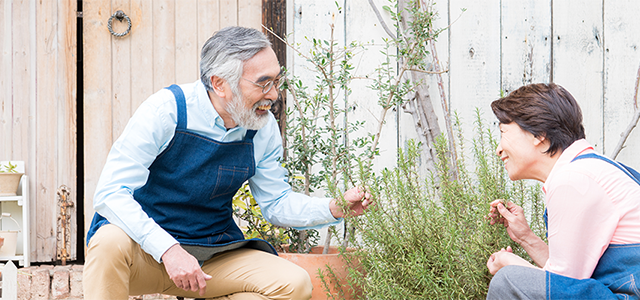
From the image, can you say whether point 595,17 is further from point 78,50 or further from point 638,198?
point 78,50

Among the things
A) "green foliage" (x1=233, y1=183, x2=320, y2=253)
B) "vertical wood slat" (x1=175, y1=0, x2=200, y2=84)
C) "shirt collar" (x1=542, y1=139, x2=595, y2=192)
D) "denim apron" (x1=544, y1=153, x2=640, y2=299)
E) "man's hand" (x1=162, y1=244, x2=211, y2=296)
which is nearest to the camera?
"denim apron" (x1=544, y1=153, x2=640, y2=299)

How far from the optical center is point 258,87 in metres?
1.77

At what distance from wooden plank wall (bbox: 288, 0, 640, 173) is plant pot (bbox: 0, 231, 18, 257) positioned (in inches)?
75.5

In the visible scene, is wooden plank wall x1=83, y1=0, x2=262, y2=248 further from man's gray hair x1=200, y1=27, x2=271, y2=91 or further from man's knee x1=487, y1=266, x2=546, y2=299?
man's knee x1=487, y1=266, x2=546, y2=299

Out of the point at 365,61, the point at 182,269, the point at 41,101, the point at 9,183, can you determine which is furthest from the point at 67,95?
the point at 182,269

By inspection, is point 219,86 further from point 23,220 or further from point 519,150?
point 23,220

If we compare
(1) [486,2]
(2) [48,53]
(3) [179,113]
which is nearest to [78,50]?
(2) [48,53]

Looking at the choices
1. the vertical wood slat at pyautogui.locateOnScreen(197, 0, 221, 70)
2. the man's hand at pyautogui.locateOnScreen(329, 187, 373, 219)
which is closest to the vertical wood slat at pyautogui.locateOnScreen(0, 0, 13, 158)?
the vertical wood slat at pyautogui.locateOnScreen(197, 0, 221, 70)

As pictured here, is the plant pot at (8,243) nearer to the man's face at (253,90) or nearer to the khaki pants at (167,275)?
the khaki pants at (167,275)

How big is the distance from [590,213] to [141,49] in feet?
7.84

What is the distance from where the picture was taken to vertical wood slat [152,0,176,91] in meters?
2.84

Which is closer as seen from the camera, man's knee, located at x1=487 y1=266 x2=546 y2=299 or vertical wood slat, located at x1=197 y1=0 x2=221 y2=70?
man's knee, located at x1=487 y1=266 x2=546 y2=299

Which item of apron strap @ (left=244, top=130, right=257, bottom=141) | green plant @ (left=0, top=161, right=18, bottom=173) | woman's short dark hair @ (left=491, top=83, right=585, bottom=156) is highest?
woman's short dark hair @ (left=491, top=83, right=585, bottom=156)

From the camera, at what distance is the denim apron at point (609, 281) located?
124 centimetres
